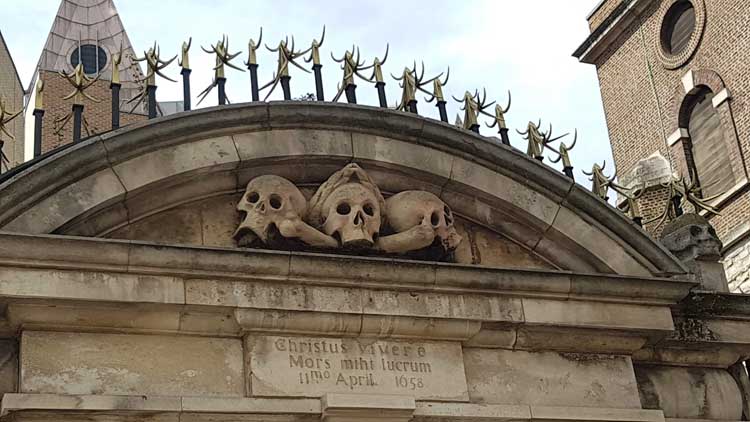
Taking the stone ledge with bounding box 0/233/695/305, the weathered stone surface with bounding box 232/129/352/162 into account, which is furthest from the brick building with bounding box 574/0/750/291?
the weathered stone surface with bounding box 232/129/352/162

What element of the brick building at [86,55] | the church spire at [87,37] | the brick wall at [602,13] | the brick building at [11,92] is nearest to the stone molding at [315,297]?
the brick building at [11,92]

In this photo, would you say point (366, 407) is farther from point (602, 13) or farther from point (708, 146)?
point (602, 13)

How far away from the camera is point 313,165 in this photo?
1048 cm

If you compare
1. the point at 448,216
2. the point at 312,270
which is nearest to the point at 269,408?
the point at 312,270

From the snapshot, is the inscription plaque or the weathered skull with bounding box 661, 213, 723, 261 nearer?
the inscription plaque

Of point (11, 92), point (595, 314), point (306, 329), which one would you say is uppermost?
point (11, 92)

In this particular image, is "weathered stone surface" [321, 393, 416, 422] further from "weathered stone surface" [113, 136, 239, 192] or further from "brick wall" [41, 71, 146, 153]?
"brick wall" [41, 71, 146, 153]

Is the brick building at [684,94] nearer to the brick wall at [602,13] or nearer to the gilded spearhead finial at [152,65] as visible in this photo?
the brick wall at [602,13]

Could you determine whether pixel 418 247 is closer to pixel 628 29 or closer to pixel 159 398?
pixel 159 398

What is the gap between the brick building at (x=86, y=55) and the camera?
667 inches

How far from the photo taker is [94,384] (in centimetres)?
879

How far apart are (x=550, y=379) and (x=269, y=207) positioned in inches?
103

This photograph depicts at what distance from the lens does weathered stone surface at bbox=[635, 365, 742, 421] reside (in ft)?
35.4

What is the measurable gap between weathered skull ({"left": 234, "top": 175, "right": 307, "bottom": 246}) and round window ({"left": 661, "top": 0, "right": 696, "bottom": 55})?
2292 cm
